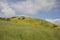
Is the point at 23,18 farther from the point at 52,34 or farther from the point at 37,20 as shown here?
the point at 52,34

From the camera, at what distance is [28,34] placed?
19328 mm

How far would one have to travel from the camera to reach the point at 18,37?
57.2 ft

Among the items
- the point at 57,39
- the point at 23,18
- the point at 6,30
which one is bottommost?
the point at 57,39

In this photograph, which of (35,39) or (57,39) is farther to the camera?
(57,39)

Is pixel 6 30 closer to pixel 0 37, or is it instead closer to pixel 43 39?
pixel 0 37

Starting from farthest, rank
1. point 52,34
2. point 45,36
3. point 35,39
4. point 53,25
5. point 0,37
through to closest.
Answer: point 53,25 < point 52,34 < point 45,36 < point 35,39 < point 0,37

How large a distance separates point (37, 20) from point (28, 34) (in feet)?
61.1

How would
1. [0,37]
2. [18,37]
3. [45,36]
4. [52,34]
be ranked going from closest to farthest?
1. [0,37]
2. [18,37]
3. [45,36]
4. [52,34]

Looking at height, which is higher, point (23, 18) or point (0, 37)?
point (23, 18)

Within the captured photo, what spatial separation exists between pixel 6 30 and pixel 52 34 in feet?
25.3

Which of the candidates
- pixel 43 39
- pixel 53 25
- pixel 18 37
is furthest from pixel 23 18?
pixel 18 37

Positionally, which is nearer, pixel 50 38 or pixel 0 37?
pixel 0 37

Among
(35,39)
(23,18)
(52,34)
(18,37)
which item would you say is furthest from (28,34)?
(23,18)

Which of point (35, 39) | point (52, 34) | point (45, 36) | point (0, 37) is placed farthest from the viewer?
point (52, 34)
